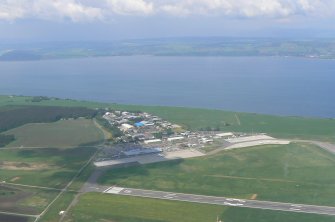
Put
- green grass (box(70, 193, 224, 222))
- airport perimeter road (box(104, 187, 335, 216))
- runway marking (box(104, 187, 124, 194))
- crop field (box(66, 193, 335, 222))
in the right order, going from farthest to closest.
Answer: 1. runway marking (box(104, 187, 124, 194))
2. airport perimeter road (box(104, 187, 335, 216))
3. green grass (box(70, 193, 224, 222))
4. crop field (box(66, 193, 335, 222))

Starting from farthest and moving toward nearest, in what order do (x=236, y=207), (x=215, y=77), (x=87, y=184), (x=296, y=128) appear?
(x=215, y=77), (x=296, y=128), (x=87, y=184), (x=236, y=207)

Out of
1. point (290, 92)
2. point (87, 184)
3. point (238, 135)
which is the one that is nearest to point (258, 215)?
point (87, 184)

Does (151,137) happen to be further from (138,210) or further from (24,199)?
(138,210)

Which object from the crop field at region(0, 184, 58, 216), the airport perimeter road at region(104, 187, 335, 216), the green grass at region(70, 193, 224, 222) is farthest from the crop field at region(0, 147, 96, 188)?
the airport perimeter road at region(104, 187, 335, 216)

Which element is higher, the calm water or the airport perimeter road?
the calm water

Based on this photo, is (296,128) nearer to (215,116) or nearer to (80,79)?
(215,116)

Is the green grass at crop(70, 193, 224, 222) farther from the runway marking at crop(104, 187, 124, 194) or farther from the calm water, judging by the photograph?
the calm water
